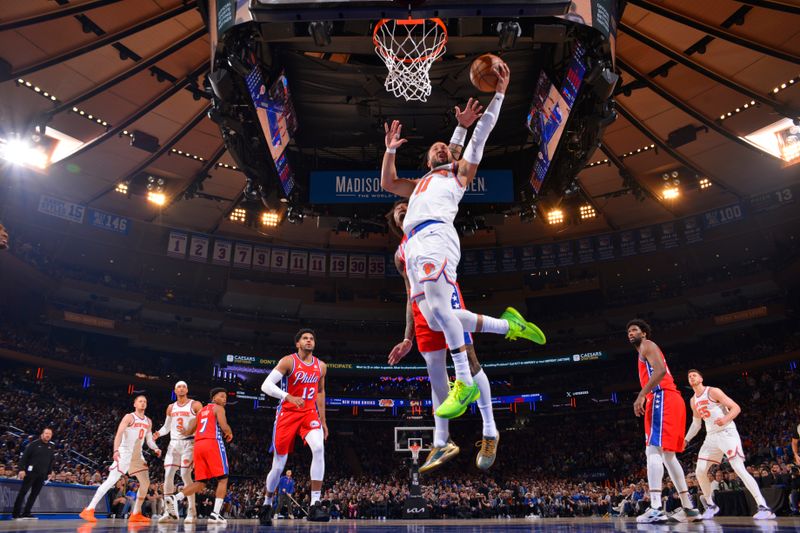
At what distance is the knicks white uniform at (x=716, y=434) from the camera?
31.2ft

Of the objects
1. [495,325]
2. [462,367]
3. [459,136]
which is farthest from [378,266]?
[462,367]

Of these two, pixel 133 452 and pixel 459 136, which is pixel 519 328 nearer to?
pixel 459 136

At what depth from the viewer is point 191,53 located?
15.7 m

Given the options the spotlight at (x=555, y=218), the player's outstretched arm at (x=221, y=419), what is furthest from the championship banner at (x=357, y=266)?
the player's outstretched arm at (x=221, y=419)

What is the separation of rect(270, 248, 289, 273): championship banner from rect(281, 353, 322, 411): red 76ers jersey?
27.2 m

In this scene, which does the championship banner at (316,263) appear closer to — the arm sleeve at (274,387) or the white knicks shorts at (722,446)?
the white knicks shorts at (722,446)

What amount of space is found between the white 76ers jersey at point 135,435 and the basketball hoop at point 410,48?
7.78 metres

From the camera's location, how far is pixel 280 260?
3425 centimetres

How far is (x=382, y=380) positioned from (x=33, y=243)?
69.2ft

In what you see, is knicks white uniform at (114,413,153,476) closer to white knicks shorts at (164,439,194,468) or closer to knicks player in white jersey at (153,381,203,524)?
knicks player in white jersey at (153,381,203,524)

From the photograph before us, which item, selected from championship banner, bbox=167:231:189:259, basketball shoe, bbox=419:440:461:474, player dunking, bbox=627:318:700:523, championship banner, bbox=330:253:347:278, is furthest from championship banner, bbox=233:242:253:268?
basketball shoe, bbox=419:440:461:474

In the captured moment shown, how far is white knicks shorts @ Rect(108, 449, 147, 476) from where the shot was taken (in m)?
10.6

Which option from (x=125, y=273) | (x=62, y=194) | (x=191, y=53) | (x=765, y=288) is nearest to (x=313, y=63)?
(x=191, y=53)

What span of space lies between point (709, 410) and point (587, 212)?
20.5m
